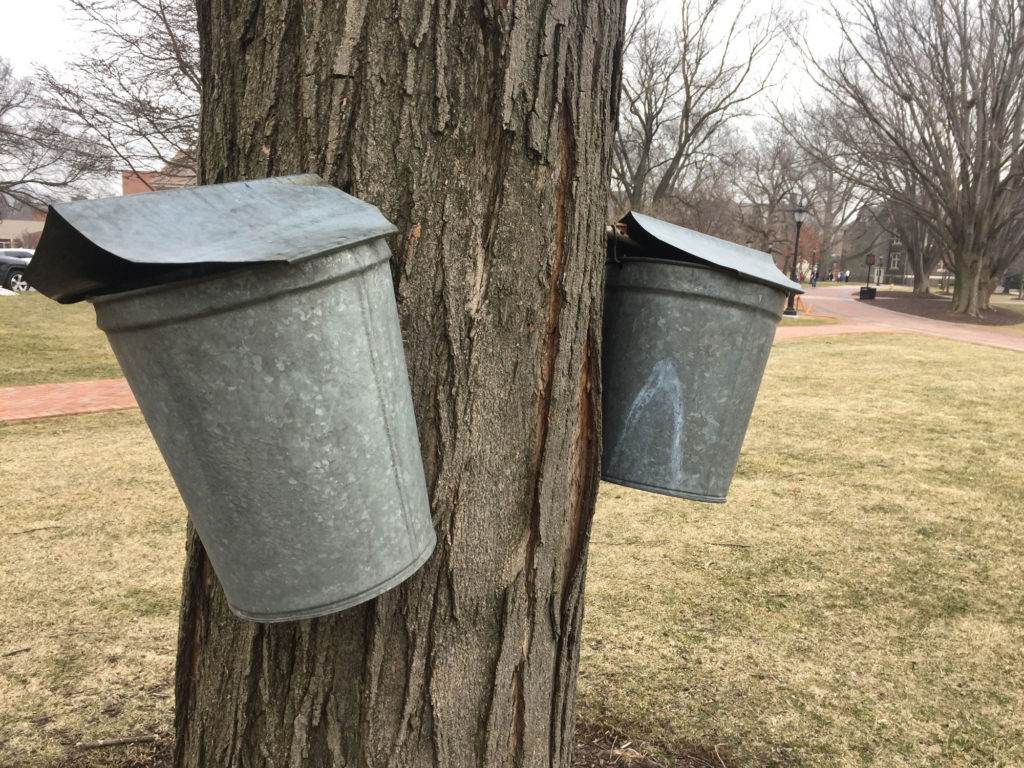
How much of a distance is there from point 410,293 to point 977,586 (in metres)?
3.20

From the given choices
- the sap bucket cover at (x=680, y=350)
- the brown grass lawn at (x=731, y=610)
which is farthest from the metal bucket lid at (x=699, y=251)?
the brown grass lawn at (x=731, y=610)

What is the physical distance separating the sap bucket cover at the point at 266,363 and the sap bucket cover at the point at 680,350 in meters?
0.59

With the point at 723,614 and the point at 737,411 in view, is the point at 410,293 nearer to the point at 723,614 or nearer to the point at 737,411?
the point at 737,411

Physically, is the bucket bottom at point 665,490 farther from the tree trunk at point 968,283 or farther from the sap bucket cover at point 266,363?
the tree trunk at point 968,283

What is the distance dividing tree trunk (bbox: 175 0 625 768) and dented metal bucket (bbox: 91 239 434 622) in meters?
0.16

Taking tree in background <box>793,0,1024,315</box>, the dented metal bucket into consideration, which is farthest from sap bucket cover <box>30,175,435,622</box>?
tree in background <box>793,0,1024,315</box>

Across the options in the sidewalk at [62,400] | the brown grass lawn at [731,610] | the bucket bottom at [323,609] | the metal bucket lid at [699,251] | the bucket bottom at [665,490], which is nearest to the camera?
the bucket bottom at [323,609]

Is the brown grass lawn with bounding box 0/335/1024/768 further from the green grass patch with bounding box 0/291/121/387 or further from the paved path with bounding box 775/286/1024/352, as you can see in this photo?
the paved path with bounding box 775/286/1024/352

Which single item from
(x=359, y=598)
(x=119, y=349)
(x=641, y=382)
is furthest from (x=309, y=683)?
(x=641, y=382)

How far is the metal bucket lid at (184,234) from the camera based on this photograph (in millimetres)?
871

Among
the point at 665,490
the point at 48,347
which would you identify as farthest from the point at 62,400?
the point at 665,490

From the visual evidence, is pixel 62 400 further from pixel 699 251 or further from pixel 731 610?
pixel 699 251

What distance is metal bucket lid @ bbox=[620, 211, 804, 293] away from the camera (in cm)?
146

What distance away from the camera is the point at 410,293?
1.25 meters
